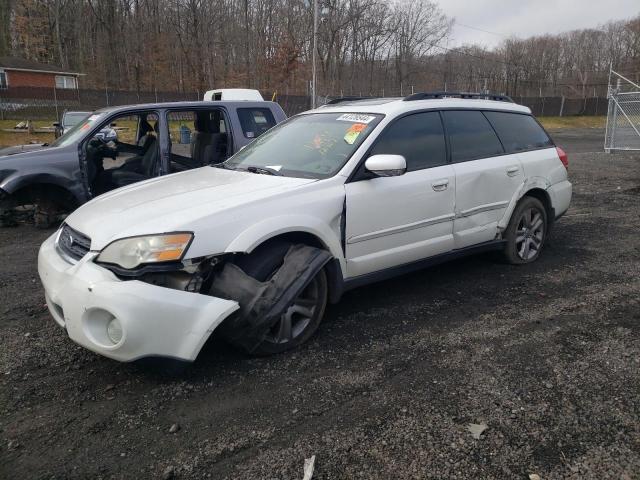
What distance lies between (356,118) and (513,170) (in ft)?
5.85

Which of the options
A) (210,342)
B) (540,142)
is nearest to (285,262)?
(210,342)

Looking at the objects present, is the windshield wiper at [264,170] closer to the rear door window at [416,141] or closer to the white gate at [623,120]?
the rear door window at [416,141]

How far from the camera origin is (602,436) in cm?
258

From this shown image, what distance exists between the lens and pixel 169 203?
3.36 meters

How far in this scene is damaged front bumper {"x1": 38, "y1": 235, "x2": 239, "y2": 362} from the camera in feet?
9.14

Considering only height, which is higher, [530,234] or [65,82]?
[65,82]

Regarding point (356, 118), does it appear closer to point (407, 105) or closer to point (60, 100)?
point (407, 105)

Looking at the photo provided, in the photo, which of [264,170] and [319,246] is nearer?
[319,246]

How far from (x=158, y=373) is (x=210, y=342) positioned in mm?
470

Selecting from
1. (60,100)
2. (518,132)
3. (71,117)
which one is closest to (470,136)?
(518,132)

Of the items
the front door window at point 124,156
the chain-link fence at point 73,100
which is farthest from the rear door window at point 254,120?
the chain-link fence at point 73,100

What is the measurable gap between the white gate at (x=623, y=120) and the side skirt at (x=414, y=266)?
14.0 meters

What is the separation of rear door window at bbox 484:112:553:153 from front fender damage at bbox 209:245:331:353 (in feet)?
9.43

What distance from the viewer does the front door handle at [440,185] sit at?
4.23m
